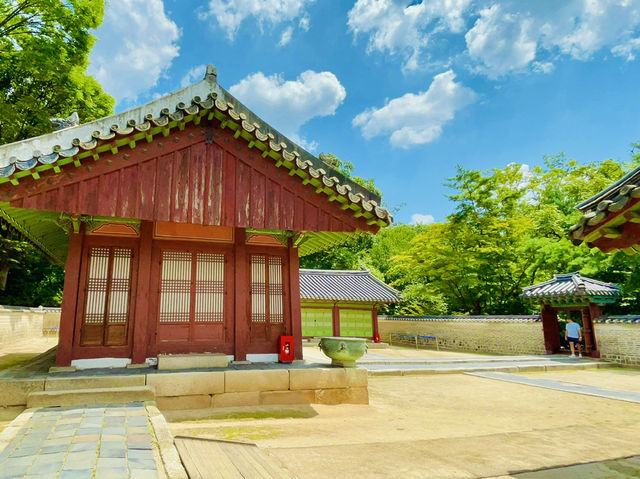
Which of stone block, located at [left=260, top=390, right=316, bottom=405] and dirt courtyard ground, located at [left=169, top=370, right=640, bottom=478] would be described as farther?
stone block, located at [left=260, top=390, right=316, bottom=405]

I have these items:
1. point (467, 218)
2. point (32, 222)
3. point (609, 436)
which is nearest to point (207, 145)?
point (32, 222)

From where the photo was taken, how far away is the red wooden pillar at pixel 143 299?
772 centimetres

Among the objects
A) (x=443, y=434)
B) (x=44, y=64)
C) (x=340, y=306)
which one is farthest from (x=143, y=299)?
(x=340, y=306)

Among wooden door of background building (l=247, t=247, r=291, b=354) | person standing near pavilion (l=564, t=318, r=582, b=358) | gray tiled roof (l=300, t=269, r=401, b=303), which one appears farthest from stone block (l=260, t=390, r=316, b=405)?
gray tiled roof (l=300, t=269, r=401, b=303)

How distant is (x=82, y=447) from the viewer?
363cm

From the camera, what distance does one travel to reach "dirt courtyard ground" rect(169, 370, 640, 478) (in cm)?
424

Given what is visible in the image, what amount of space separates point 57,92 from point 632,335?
2810cm

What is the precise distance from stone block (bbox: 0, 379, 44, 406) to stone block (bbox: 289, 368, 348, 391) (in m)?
4.15

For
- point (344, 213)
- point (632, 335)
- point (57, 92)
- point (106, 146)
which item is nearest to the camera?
point (106, 146)

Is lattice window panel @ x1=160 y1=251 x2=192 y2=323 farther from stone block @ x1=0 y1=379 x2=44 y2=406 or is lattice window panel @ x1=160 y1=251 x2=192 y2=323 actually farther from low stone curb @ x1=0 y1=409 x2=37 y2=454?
low stone curb @ x1=0 y1=409 x2=37 y2=454

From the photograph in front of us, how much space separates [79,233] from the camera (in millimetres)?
7773

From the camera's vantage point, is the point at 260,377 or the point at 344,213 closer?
the point at 260,377

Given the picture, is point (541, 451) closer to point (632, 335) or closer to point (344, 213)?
point (344, 213)

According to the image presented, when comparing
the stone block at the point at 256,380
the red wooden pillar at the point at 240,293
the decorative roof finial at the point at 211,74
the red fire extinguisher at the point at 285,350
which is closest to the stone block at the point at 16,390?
the stone block at the point at 256,380
